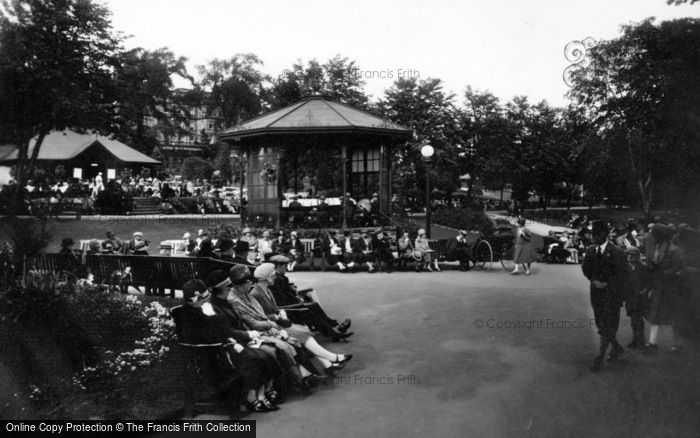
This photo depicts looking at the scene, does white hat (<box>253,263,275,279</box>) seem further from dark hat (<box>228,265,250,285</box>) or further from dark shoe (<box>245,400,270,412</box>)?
dark shoe (<box>245,400,270,412</box>)

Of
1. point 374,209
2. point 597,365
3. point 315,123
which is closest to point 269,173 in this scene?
point 315,123

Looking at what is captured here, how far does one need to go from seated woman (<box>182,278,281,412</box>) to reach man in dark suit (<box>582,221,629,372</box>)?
14.6 ft

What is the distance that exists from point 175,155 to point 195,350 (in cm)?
5764

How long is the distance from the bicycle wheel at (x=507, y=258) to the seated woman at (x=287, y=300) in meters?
9.81

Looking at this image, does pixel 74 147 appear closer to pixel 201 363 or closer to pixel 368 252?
pixel 368 252

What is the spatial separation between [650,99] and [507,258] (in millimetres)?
7275

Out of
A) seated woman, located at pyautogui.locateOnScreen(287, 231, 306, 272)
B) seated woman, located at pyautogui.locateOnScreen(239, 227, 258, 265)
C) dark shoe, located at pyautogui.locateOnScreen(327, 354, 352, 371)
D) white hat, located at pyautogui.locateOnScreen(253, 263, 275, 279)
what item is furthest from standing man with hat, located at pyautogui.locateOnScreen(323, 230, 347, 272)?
dark shoe, located at pyautogui.locateOnScreen(327, 354, 352, 371)

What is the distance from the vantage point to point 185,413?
633 cm

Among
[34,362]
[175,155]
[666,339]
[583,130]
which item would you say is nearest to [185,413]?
[34,362]

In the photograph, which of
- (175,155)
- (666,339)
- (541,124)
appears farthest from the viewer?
(175,155)

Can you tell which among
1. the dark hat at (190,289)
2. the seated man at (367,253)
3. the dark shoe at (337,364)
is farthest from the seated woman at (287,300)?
the seated man at (367,253)

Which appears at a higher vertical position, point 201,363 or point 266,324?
point 266,324

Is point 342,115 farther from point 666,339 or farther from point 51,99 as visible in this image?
point 666,339

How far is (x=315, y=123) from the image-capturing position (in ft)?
72.2
